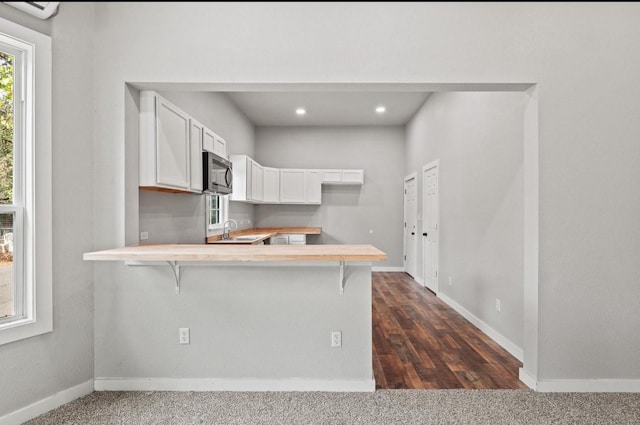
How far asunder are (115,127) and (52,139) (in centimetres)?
37

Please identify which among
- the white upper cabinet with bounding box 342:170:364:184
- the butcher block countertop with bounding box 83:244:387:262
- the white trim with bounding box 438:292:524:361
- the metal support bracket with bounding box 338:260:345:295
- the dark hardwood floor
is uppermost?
the white upper cabinet with bounding box 342:170:364:184

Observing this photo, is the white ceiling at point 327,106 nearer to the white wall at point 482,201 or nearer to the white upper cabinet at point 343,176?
the white wall at point 482,201

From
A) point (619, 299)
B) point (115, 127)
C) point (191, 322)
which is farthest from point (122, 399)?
point (619, 299)

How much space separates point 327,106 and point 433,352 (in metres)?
4.11

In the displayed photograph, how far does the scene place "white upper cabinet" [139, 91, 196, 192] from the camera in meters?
2.58

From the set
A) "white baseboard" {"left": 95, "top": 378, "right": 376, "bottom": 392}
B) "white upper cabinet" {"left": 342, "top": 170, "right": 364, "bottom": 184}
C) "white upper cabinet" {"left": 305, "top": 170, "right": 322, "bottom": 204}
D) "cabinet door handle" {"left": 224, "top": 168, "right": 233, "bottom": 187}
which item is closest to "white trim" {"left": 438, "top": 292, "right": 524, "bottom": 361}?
"white baseboard" {"left": 95, "top": 378, "right": 376, "bottom": 392}

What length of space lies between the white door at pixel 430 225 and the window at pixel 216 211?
3.03m

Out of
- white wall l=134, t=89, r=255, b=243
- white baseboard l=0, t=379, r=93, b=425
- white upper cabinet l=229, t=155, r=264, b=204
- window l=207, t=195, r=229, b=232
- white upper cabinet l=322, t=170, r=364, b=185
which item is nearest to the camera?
white baseboard l=0, t=379, r=93, b=425

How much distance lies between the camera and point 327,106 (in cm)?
589

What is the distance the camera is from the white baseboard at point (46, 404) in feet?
7.05

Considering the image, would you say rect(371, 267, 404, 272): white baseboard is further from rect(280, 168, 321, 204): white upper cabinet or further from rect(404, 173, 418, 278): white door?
rect(280, 168, 321, 204): white upper cabinet

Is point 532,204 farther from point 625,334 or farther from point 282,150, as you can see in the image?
point 282,150

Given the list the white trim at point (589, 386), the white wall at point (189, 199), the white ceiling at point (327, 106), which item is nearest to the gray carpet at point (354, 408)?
the white trim at point (589, 386)

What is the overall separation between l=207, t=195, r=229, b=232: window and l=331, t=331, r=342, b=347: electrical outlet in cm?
243
